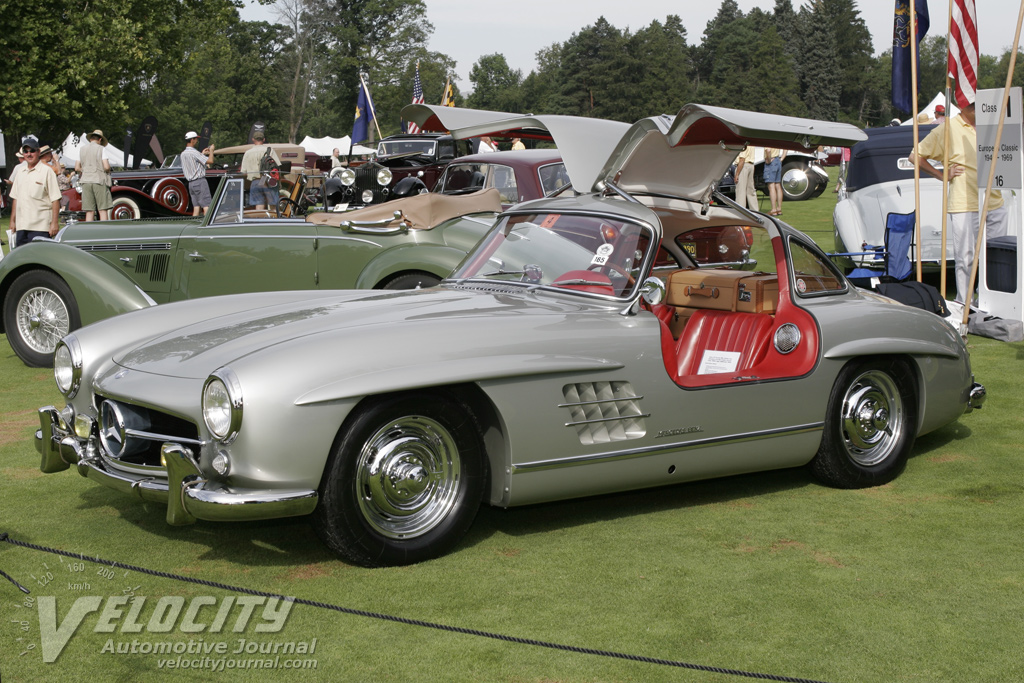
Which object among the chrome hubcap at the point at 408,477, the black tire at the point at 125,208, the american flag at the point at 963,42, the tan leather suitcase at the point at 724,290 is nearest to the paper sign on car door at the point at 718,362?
the tan leather suitcase at the point at 724,290

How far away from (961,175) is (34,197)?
9321 millimetres

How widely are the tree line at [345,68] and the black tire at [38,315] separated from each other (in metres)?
22.4

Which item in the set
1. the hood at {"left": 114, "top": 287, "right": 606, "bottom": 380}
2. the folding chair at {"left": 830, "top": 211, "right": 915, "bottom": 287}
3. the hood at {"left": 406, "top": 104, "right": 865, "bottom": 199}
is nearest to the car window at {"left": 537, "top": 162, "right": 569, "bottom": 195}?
the folding chair at {"left": 830, "top": 211, "right": 915, "bottom": 287}

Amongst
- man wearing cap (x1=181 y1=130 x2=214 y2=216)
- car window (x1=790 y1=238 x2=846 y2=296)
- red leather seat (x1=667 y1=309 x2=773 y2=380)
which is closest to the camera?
red leather seat (x1=667 y1=309 x2=773 y2=380)

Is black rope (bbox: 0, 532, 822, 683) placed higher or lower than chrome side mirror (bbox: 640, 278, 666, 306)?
lower

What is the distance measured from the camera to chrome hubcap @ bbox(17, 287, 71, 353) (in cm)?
818

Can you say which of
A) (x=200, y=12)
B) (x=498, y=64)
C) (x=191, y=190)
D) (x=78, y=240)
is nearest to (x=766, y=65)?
(x=498, y=64)

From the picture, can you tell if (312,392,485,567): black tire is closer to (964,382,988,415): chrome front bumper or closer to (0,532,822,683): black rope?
(0,532,822,683): black rope

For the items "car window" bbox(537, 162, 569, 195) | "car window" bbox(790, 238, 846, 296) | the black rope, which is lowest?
the black rope

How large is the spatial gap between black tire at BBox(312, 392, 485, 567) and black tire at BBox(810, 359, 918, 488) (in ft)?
6.40

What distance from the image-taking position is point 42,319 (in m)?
8.27

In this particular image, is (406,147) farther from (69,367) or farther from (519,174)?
(69,367)

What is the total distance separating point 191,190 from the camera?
17812 millimetres

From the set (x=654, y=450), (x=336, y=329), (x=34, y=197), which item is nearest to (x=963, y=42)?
(x=654, y=450)
